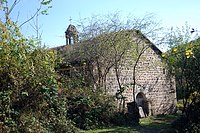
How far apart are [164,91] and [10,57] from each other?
57.0 ft

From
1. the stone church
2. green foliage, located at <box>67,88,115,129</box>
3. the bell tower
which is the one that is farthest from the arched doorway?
the bell tower

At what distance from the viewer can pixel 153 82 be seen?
24422 millimetres

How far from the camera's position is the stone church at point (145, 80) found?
20125 millimetres

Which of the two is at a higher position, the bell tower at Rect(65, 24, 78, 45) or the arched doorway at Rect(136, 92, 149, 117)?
the bell tower at Rect(65, 24, 78, 45)

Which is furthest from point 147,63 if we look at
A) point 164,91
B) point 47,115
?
point 47,115

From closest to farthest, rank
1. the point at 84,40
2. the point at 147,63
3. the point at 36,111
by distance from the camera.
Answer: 1. the point at 36,111
2. the point at 84,40
3. the point at 147,63

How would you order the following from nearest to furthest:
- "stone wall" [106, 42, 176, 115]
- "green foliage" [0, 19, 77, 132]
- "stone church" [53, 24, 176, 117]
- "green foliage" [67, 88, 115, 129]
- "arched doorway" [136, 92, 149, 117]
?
"green foliage" [0, 19, 77, 132] < "green foliage" [67, 88, 115, 129] < "stone church" [53, 24, 176, 117] < "stone wall" [106, 42, 176, 115] < "arched doorway" [136, 92, 149, 117]

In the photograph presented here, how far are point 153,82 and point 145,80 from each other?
1.12 meters

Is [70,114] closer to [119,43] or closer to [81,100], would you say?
[81,100]

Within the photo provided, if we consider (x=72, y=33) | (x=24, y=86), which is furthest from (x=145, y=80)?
(x=24, y=86)

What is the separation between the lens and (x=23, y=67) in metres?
10.8

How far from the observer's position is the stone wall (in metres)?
21.9

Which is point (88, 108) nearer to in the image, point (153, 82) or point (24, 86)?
point (24, 86)

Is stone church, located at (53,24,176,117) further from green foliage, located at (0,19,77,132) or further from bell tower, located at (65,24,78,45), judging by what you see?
green foliage, located at (0,19,77,132)
